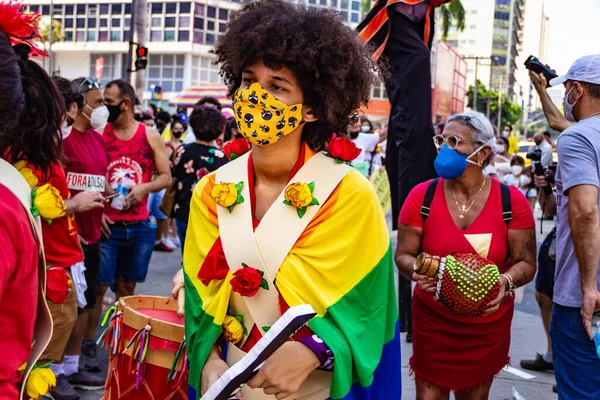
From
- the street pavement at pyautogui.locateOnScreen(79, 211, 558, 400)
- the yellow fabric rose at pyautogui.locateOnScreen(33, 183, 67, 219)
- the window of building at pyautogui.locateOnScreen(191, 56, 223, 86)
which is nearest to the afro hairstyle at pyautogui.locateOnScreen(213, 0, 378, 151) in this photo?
the yellow fabric rose at pyautogui.locateOnScreen(33, 183, 67, 219)

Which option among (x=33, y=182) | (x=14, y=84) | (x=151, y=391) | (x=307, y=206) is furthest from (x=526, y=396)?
(x=14, y=84)

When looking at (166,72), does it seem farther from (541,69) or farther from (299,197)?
(299,197)

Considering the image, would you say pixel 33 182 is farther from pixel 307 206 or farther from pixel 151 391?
pixel 151 391

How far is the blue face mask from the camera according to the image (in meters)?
3.96

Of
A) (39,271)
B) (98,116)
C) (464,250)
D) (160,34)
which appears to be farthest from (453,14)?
(39,271)

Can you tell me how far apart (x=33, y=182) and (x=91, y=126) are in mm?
3138

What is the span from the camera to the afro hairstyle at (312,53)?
2.59 m

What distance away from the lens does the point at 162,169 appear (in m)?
6.29

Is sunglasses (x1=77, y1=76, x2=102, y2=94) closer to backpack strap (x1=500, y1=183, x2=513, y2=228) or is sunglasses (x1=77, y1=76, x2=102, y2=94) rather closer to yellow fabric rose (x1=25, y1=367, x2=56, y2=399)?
backpack strap (x1=500, y1=183, x2=513, y2=228)

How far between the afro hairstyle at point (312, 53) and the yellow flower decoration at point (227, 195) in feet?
1.18

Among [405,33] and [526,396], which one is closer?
[405,33]

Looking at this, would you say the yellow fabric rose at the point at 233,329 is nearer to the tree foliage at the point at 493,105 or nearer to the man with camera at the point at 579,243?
the man with camera at the point at 579,243

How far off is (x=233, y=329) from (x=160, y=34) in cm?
7120

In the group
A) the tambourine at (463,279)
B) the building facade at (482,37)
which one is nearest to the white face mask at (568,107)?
the tambourine at (463,279)
